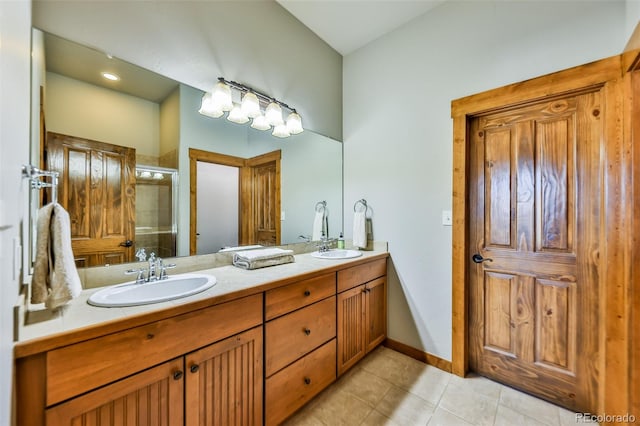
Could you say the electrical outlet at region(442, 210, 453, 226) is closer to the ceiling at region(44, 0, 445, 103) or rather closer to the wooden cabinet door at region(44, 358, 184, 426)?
the ceiling at region(44, 0, 445, 103)

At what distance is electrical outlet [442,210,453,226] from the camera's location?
1934mm

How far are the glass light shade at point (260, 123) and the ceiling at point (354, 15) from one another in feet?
3.10

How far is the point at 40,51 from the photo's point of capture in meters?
1.12

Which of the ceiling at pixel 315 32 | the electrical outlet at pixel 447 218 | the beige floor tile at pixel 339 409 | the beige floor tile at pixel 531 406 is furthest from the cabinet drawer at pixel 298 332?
the ceiling at pixel 315 32

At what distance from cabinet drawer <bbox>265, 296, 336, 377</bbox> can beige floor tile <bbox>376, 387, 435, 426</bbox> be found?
0.51 m

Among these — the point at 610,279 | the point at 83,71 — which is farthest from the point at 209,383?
the point at 610,279

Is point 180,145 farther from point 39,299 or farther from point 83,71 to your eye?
point 39,299

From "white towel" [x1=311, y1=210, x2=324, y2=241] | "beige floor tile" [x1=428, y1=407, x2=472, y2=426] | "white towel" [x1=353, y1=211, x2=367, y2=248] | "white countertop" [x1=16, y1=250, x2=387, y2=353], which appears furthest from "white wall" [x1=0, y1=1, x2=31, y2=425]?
"white towel" [x1=353, y1=211, x2=367, y2=248]

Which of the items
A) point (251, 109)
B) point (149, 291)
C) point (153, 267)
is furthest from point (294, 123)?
point (149, 291)

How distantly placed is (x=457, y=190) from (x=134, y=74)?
212 cm

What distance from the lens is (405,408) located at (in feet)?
5.24

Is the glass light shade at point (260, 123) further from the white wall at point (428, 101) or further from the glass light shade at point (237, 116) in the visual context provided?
the white wall at point (428, 101)

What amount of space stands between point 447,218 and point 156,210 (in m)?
1.94

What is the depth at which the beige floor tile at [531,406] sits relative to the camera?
151 cm
